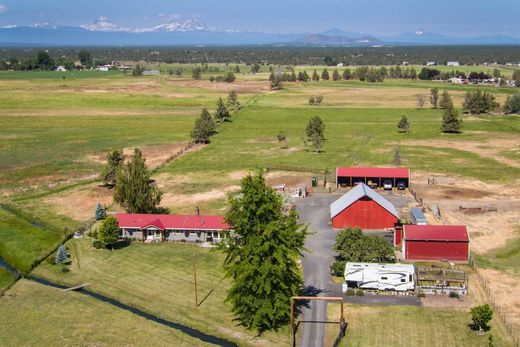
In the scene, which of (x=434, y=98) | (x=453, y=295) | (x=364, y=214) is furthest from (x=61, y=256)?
(x=434, y=98)

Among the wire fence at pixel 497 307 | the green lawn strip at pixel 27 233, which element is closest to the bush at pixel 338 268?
the wire fence at pixel 497 307

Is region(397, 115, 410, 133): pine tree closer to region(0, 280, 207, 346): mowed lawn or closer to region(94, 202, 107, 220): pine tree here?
region(94, 202, 107, 220): pine tree

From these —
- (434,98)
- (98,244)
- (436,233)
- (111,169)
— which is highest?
(434,98)

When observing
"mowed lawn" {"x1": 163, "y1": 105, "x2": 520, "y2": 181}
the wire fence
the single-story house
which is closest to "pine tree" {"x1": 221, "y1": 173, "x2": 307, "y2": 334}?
the wire fence

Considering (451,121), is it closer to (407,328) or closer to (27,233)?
(407,328)

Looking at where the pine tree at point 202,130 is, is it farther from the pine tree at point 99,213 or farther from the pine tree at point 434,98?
the pine tree at point 434,98

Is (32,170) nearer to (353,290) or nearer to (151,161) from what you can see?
(151,161)
